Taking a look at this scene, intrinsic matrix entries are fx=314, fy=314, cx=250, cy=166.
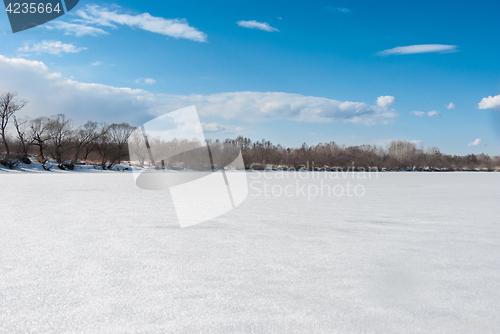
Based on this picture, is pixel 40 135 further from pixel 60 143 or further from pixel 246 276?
pixel 246 276

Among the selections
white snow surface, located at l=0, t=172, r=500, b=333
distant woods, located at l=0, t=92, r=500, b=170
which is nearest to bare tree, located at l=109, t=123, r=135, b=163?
distant woods, located at l=0, t=92, r=500, b=170

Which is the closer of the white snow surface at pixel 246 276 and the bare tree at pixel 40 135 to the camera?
the white snow surface at pixel 246 276

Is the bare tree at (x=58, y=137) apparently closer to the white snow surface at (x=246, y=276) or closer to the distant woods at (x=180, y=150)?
the distant woods at (x=180, y=150)

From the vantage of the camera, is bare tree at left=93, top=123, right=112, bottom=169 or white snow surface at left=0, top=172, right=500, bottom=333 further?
bare tree at left=93, top=123, right=112, bottom=169

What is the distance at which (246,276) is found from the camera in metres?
2.77

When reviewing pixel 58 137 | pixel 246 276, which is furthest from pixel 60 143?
pixel 246 276

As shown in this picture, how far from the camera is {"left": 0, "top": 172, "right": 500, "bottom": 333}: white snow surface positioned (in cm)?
204

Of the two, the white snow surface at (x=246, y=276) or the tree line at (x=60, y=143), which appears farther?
the tree line at (x=60, y=143)

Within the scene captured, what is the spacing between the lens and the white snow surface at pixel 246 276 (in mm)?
2039

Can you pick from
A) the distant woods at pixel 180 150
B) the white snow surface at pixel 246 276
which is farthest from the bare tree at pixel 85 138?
the white snow surface at pixel 246 276

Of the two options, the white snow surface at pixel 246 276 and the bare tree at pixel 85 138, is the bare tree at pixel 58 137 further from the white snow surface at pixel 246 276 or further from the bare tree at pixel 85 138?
the white snow surface at pixel 246 276

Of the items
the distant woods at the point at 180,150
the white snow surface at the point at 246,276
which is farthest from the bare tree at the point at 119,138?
the white snow surface at the point at 246,276

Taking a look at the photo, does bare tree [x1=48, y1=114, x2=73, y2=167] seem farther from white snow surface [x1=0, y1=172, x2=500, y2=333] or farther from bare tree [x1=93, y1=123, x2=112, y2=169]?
white snow surface [x1=0, y1=172, x2=500, y2=333]

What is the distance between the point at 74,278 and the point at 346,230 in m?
3.60
